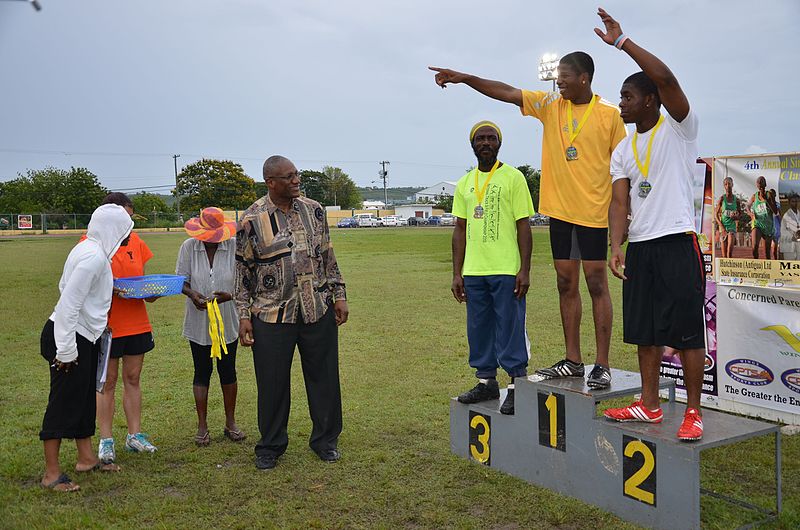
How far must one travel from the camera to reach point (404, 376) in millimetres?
8430

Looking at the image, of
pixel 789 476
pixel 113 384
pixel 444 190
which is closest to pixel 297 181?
pixel 113 384

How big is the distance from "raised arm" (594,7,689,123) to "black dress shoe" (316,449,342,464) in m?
3.49

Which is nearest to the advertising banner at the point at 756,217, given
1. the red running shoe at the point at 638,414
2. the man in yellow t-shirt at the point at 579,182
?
the man in yellow t-shirt at the point at 579,182

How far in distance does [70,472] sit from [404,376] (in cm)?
388

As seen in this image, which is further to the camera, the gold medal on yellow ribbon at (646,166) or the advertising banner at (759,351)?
the advertising banner at (759,351)

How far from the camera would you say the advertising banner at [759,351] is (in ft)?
21.2

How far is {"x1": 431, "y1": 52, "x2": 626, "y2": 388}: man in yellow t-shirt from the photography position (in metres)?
4.93

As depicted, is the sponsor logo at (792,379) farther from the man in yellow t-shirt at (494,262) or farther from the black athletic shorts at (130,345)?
the black athletic shorts at (130,345)

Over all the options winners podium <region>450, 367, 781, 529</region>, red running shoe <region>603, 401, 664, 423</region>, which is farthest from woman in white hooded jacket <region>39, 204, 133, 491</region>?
red running shoe <region>603, 401, 664, 423</region>

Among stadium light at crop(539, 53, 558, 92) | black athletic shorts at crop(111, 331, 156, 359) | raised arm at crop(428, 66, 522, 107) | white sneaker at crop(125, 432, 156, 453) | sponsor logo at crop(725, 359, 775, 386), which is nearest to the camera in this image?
raised arm at crop(428, 66, 522, 107)

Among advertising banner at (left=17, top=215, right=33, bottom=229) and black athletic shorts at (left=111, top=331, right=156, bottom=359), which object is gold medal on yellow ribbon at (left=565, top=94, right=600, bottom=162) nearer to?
black athletic shorts at (left=111, top=331, right=156, bottom=359)

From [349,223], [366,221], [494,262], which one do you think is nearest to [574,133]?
[494,262]

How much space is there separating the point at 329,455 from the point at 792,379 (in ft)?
13.6

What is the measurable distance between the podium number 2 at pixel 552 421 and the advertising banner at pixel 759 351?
2808mm
